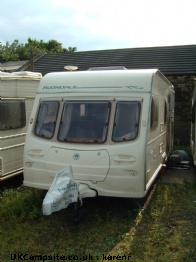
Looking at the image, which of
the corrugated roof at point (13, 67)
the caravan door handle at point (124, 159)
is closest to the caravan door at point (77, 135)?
the caravan door handle at point (124, 159)

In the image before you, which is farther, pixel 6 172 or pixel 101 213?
pixel 6 172

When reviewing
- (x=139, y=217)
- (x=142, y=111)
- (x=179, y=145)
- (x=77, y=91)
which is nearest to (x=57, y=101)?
(x=77, y=91)

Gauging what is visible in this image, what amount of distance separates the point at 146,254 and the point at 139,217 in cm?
130

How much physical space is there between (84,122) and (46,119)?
0.75 meters

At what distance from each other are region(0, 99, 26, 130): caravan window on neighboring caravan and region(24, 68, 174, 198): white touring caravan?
1.32 meters

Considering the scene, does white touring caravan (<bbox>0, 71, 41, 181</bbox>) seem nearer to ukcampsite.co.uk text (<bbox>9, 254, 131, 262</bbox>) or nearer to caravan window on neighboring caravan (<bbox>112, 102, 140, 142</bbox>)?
caravan window on neighboring caravan (<bbox>112, 102, 140, 142</bbox>)

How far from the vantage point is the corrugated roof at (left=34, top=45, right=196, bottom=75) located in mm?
14227

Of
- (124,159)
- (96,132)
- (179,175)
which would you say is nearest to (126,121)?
(96,132)

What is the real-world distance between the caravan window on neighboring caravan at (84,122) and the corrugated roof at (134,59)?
8.77 meters

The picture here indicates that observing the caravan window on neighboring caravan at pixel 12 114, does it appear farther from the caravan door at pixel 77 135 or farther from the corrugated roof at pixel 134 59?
the corrugated roof at pixel 134 59

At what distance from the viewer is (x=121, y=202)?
632 centimetres

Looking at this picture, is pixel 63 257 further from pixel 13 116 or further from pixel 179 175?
pixel 179 175

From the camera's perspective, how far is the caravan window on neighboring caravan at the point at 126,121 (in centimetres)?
541

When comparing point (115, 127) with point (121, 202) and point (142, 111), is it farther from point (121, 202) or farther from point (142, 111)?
point (121, 202)
